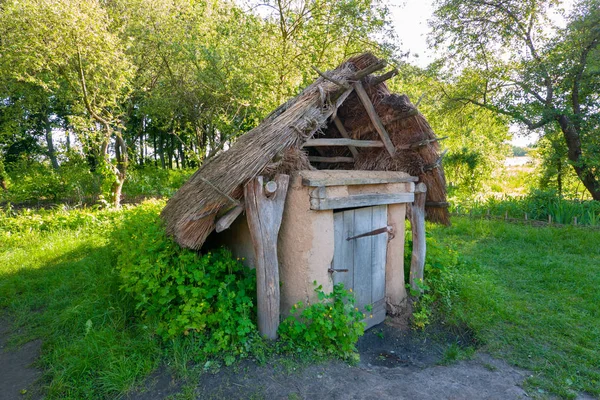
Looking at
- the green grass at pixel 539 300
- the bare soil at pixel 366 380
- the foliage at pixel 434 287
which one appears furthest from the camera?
the foliage at pixel 434 287

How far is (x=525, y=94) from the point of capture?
10445 millimetres

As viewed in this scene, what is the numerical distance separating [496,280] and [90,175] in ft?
43.2

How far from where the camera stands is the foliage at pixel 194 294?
3.46m

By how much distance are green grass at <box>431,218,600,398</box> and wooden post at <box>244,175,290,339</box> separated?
8.88ft

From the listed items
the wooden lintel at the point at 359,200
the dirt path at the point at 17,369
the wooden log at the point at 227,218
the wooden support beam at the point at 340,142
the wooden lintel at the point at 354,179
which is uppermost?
the wooden support beam at the point at 340,142

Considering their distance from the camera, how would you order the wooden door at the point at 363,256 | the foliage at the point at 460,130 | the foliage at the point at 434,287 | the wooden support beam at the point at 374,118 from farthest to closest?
the foliage at the point at 460,130 → the foliage at the point at 434,287 → the wooden support beam at the point at 374,118 → the wooden door at the point at 363,256

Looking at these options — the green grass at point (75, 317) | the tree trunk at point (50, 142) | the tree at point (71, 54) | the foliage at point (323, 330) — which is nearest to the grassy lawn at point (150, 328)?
the green grass at point (75, 317)

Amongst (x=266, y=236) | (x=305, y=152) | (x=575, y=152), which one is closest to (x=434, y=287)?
(x=305, y=152)

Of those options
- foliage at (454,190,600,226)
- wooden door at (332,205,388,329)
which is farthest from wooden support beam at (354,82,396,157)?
foliage at (454,190,600,226)

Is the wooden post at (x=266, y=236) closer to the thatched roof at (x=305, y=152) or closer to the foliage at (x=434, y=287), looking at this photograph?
the thatched roof at (x=305, y=152)

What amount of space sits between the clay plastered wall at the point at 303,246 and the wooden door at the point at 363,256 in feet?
0.78

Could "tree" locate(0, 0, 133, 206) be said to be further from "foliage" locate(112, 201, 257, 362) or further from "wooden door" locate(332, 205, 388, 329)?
"wooden door" locate(332, 205, 388, 329)

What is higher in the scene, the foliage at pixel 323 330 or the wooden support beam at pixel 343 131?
the wooden support beam at pixel 343 131

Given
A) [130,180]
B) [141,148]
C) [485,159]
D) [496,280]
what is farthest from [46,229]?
[485,159]
